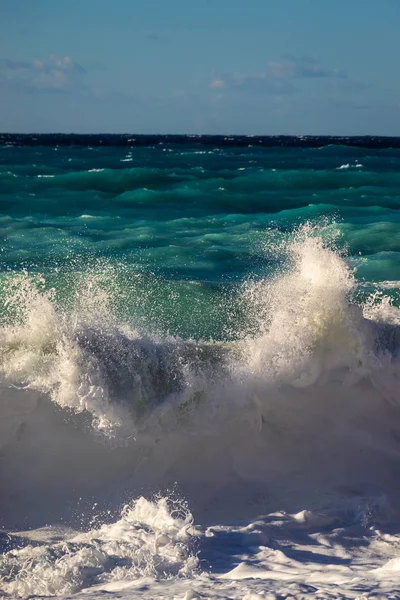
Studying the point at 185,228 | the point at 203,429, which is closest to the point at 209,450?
the point at 203,429

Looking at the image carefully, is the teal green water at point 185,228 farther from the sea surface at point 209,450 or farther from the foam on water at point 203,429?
the foam on water at point 203,429

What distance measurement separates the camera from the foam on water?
4.64 m

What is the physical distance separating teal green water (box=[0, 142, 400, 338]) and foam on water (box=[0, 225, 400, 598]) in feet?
7.61

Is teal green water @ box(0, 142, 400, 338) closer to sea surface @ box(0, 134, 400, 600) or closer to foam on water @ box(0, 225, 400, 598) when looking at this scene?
sea surface @ box(0, 134, 400, 600)

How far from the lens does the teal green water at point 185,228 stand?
1024 cm

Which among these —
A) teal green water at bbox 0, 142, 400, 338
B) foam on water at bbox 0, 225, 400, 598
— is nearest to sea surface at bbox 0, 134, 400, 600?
foam on water at bbox 0, 225, 400, 598

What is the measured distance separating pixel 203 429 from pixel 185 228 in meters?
11.8

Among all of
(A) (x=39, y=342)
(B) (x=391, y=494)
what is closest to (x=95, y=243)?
(A) (x=39, y=342)

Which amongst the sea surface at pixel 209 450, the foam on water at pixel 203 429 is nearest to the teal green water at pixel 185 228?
the sea surface at pixel 209 450

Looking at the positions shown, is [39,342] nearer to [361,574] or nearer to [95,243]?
[361,574]

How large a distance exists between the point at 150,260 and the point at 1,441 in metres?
7.74

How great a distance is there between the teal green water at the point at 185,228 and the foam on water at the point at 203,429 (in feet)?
7.61

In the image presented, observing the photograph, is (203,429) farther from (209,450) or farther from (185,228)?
(185,228)

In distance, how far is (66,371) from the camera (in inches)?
210
